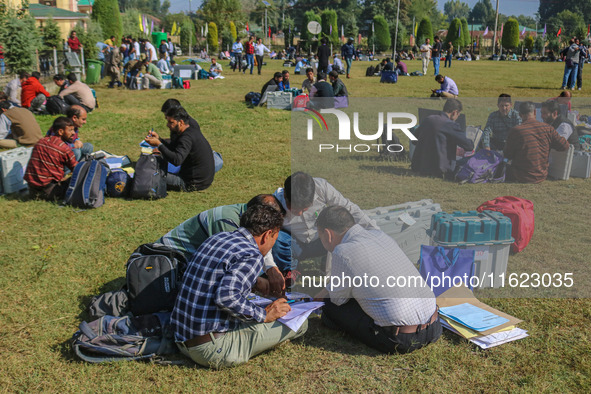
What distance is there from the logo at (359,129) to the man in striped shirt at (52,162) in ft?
12.6

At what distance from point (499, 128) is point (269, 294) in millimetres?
3166

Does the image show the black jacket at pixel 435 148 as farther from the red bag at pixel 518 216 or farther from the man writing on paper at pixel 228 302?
the man writing on paper at pixel 228 302

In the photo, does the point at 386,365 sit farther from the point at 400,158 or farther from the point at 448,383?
the point at 400,158

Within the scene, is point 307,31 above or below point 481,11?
below

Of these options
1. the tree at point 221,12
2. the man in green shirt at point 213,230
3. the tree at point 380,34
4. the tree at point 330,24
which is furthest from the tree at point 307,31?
the man in green shirt at point 213,230

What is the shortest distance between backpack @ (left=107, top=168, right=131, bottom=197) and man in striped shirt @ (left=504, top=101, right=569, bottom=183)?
4.85m

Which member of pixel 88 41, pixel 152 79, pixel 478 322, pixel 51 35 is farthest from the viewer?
pixel 88 41

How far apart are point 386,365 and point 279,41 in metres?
84.0

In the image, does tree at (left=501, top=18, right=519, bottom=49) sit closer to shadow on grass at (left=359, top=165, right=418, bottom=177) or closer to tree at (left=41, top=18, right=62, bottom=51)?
tree at (left=41, top=18, right=62, bottom=51)

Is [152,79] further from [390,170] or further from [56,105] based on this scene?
[390,170]

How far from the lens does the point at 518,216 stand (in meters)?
5.05

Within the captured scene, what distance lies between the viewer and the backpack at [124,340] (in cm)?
373

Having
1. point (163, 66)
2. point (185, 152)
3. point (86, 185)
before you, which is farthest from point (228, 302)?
point (163, 66)

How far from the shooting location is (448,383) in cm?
355
